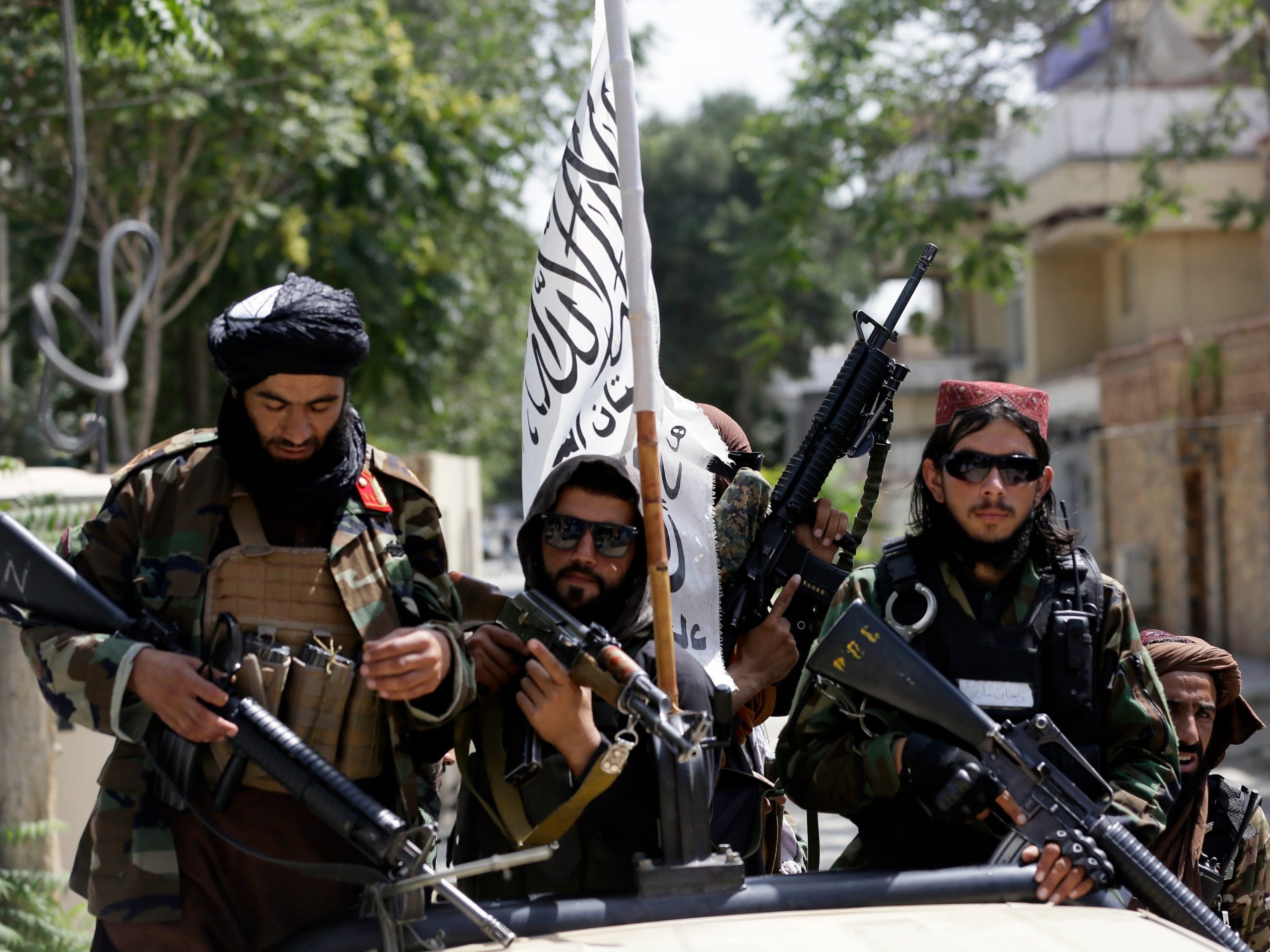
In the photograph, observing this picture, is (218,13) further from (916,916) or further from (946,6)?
(916,916)

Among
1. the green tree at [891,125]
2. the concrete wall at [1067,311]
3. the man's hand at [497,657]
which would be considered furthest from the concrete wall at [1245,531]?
the man's hand at [497,657]

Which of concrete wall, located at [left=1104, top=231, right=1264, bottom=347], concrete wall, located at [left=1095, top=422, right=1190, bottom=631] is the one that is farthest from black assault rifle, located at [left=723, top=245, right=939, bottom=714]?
concrete wall, located at [left=1104, top=231, right=1264, bottom=347]

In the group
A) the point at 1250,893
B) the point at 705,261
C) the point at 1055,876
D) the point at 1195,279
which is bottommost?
the point at 1250,893

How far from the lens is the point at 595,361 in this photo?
10.9 ft

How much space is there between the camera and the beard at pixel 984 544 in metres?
2.84

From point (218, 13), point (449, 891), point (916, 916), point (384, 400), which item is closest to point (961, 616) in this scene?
point (916, 916)

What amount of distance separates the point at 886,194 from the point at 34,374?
8278 mm

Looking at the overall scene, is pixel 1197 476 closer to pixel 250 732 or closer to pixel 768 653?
pixel 768 653

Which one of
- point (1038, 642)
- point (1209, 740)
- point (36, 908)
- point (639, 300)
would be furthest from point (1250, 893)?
point (36, 908)

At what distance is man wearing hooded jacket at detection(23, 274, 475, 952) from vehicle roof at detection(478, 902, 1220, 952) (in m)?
0.57

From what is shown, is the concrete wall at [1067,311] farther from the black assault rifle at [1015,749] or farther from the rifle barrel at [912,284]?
the black assault rifle at [1015,749]

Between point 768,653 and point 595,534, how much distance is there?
758 mm

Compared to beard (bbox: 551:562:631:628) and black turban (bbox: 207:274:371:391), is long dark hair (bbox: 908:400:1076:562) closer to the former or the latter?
beard (bbox: 551:562:631:628)

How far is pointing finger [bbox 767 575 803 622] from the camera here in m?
3.31
